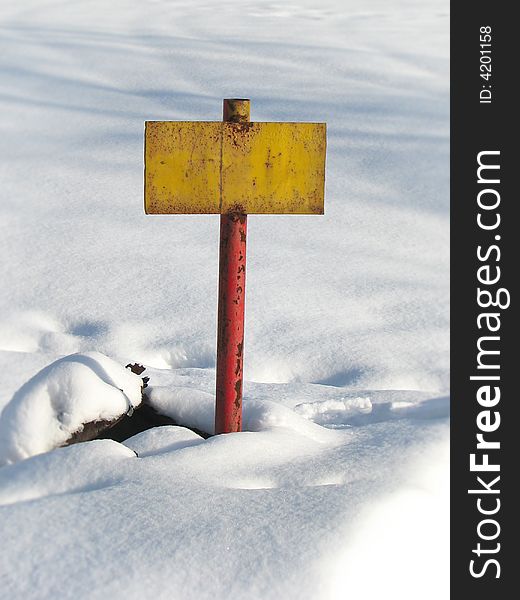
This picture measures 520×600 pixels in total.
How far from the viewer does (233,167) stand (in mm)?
1658

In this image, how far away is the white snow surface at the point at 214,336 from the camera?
4.30 ft

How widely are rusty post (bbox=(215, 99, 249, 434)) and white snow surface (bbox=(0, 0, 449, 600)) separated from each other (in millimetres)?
88

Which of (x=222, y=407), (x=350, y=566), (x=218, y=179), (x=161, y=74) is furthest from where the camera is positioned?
(x=161, y=74)

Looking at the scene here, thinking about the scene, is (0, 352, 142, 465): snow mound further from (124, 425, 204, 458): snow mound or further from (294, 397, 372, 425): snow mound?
(294, 397, 372, 425): snow mound

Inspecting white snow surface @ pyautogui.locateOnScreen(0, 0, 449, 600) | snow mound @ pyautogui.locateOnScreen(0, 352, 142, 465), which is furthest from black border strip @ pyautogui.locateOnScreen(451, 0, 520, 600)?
snow mound @ pyautogui.locateOnScreen(0, 352, 142, 465)

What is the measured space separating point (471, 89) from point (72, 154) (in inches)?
80.4

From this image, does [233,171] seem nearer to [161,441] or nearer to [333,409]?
[161,441]

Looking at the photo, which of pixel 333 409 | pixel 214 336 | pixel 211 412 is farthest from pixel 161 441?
pixel 214 336

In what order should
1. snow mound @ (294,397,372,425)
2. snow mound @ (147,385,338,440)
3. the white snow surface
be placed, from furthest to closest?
snow mound @ (294,397,372,425) → snow mound @ (147,385,338,440) → the white snow surface

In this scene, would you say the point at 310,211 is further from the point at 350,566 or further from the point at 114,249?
the point at 114,249

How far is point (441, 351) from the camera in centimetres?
242

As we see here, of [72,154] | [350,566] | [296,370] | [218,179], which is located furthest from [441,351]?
[72,154]

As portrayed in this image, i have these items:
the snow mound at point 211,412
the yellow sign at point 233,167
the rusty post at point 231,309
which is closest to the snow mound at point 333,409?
the snow mound at point 211,412

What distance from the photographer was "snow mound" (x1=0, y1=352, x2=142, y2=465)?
172 centimetres
